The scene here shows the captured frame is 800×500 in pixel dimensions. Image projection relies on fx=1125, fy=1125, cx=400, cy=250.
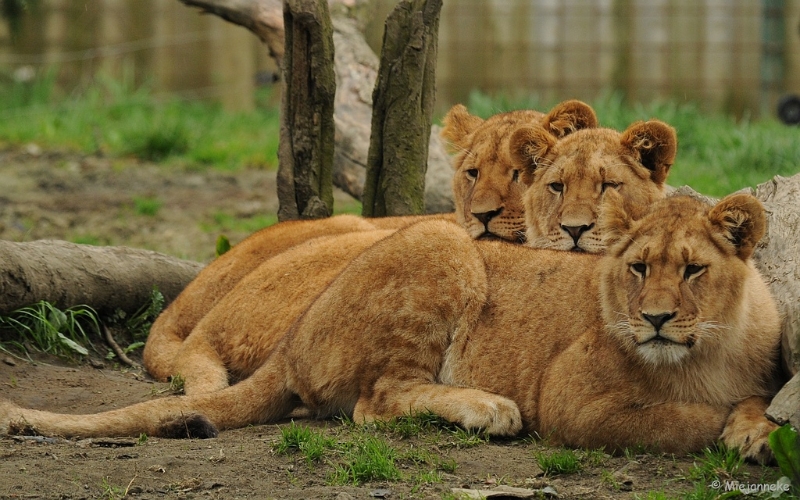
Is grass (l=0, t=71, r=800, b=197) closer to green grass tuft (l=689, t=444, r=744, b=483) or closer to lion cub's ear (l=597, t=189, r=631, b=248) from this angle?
lion cub's ear (l=597, t=189, r=631, b=248)

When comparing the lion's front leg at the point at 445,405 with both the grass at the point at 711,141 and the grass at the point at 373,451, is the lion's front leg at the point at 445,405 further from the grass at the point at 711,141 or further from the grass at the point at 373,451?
the grass at the point at 711,141

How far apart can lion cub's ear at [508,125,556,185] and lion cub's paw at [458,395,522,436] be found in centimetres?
158

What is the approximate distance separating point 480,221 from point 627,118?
632cm

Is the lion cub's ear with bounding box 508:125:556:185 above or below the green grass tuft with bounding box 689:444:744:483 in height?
above

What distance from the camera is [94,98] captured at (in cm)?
1359

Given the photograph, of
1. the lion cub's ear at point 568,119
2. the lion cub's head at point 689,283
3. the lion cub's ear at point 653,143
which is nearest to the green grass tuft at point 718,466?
the lion cub's head at point 689,283

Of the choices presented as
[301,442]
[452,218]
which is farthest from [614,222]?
[452,218]

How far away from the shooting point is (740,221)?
14.4 feet

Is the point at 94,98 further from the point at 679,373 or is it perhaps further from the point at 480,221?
the point at 679,373

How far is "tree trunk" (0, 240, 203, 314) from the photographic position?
641 cm

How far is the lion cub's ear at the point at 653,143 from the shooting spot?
583cm

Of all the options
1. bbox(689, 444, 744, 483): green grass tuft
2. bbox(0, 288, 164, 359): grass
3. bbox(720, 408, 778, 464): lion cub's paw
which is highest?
bbox(720, 408, 778, 464): lion cub's paw

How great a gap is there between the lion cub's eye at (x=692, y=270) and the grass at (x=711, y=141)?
494 centimetres

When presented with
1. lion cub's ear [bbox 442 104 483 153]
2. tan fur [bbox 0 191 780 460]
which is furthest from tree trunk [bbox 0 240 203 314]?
lion cub's ear [bbox 442 104 483 153]
